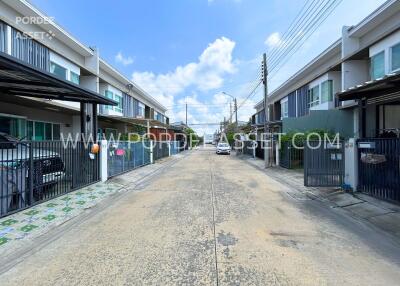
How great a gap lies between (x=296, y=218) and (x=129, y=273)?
4470 mm

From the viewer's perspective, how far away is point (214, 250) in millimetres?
4902

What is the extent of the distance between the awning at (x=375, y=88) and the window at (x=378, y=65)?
6.29 metres

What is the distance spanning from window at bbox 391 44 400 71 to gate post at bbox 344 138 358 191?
6280 mm

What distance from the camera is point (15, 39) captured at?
13.6m

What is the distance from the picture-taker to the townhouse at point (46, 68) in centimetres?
1348

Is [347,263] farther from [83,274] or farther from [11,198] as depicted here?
[11,198]

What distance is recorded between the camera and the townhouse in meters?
13.5

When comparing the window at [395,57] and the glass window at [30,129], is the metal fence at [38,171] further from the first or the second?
the window at [395,57]

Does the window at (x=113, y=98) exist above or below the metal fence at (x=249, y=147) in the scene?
above

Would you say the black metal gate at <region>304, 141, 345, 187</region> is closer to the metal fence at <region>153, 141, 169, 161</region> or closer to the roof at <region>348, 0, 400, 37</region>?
the roof at <region>348, 0, 400, 37</region>

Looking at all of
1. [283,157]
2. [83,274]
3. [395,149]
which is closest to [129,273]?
[83,274]

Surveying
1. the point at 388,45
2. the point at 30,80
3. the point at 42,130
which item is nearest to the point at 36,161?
the point at 30,80

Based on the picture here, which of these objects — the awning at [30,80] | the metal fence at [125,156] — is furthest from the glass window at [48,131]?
the awning at [30,80]

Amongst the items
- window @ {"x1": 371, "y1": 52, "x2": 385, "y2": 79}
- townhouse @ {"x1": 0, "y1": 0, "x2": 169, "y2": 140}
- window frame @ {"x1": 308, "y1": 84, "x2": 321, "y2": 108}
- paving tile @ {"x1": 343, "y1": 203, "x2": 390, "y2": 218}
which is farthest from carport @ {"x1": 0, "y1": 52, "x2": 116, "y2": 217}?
window frame @ {"x1": 308, "y1": 84, "x2": 321, "y2": 108}
